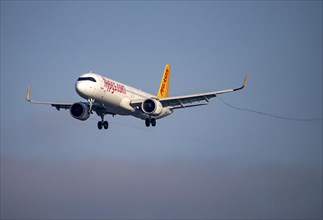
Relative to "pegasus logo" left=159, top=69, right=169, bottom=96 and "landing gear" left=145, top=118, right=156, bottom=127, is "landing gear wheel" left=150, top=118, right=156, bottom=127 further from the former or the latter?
"pegasus logo" left=159, top=69, right=169, bottom=96

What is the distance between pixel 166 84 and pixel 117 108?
2012 centimetres

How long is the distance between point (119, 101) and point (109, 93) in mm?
1861

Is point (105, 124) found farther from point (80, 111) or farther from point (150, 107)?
point (150, 107)

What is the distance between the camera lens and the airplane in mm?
81938

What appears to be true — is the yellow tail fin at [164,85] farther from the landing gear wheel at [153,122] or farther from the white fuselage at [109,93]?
the white fuselage at [109,93]

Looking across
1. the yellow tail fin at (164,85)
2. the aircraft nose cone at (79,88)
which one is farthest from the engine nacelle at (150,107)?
the yellow tail fin at (164,85)

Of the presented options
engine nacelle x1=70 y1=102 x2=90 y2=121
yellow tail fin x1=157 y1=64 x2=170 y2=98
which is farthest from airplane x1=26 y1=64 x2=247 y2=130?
yellow tail fin x1=157 y1=64 x2=170 y2=98

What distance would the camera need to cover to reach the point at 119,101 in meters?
84.5

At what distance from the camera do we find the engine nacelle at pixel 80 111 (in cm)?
8681

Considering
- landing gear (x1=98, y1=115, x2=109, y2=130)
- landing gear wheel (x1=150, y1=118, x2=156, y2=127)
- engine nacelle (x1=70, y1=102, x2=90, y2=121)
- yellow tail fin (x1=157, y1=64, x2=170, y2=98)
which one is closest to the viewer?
engine nacelle (x1=70, y1=102, x2=90, y2=121)

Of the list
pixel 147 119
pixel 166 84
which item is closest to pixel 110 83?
pixel 147 119

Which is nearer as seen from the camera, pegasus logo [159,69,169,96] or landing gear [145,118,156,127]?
landing gear [145,118,156,127]

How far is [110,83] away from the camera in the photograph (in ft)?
276

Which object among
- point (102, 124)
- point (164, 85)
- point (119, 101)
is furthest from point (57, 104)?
point (164, 85)
